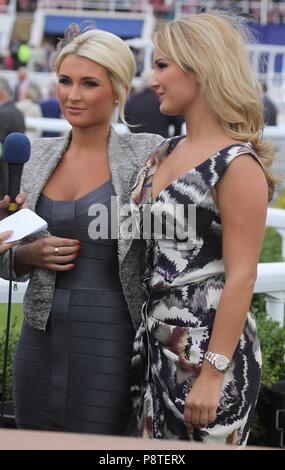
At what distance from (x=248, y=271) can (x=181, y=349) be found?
265 mm

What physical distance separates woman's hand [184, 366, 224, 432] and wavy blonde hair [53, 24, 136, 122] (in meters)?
0.89

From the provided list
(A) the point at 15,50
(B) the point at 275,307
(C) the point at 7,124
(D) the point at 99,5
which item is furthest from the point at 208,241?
(D) the point at 99,5

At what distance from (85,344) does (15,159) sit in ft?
1.79

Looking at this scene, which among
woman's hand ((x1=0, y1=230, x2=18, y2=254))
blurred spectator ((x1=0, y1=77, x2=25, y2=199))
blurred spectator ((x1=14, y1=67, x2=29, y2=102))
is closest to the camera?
woman's hand ((x1=0, y1=230, x2=18, y2=254))

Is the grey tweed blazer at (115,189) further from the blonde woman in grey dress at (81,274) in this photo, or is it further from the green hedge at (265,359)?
the green hedge at (265,359)

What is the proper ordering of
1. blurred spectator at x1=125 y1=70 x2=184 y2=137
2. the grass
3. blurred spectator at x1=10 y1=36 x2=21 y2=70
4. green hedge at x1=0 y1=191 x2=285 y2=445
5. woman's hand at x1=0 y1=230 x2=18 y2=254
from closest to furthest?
woman's hand at x1=0 y1=230 x2=18 y2=254, the grass, green hedge at x1=0 y1=191 x2=285 y2=445, blurred spectator at x1=125 y1=70 x2=184 y2=137, blurred spectator at x1=10 y1=36 x2=21 y2=70

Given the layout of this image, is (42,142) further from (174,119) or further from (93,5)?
(93,5)

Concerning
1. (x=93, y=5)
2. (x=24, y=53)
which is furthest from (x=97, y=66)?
(x=93, y=5)

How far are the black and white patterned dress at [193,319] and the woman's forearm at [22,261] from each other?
43cm

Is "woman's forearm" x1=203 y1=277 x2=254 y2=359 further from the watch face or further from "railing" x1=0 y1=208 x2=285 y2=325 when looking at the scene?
"railing" x1=0 y1=208 x2=285 y2=325

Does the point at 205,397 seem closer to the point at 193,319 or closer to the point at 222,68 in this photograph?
the point at 193,319

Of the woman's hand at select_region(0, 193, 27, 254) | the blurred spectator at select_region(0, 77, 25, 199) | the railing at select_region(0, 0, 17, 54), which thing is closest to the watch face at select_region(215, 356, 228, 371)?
the woman's hand at select_region(0, 193, 27, 254)

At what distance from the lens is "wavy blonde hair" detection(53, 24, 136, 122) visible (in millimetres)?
2738

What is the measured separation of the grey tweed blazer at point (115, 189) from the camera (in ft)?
8.79
